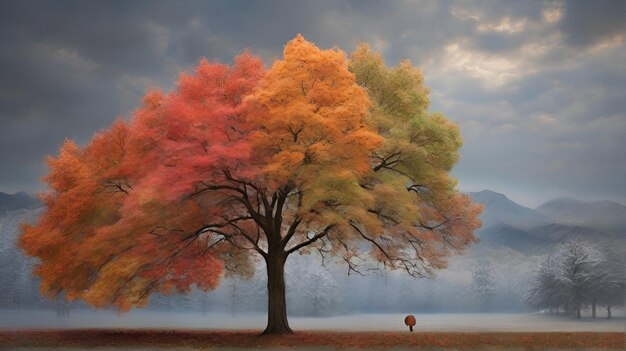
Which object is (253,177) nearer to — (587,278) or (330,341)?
(330,341)

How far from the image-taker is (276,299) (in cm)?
3156

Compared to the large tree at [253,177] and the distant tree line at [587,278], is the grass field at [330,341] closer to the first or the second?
the large tree at [253,177]

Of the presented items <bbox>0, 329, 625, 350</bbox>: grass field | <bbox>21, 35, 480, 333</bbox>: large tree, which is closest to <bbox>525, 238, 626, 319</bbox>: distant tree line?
<bbox>0, 329, 625, 350</bbox>: grass field

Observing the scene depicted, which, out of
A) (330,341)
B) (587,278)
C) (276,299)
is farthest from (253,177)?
(587,278)

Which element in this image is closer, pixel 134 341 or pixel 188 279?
pixel 134 341

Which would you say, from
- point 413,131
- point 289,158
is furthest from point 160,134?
point 413,131

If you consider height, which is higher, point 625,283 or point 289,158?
point 289,158

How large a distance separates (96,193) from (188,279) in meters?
7.26

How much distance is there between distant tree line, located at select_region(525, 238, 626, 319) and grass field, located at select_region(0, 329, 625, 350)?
127ft

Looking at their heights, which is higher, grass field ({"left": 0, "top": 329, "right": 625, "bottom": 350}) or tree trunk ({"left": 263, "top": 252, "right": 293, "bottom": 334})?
tree trunk ({"left": 263, "top": 252, "right": 293, "bottom": 334})

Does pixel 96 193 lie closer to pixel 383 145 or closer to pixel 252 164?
pixel 252 164

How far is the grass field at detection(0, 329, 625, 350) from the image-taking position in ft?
85.4

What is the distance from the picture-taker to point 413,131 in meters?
30.3

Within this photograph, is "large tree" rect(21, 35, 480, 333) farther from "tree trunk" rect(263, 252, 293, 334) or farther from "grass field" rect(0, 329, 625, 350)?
"grass field" rect(0, 329, 625, 350)
